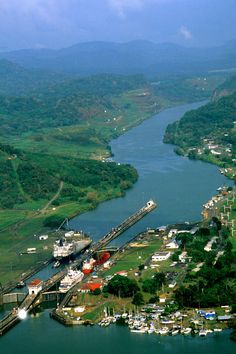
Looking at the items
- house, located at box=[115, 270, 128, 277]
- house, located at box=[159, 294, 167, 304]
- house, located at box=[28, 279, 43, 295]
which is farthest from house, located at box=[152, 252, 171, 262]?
house, located at box=[28, 279, 43, 295]

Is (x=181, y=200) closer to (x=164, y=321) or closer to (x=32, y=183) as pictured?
(x=32, y=183)

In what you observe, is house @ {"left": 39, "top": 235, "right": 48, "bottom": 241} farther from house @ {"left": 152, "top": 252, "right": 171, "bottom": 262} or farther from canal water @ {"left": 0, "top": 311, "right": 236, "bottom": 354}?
canal water @ {"left": 0, "top": 311, "right": 236, "bottom": 354}

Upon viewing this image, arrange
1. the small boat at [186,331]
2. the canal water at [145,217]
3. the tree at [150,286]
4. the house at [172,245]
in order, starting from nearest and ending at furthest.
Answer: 1. the canal water at [145,217]
2. the small boat at [186,331]
3. the tree at [150,286]
4. the house at [172,245]

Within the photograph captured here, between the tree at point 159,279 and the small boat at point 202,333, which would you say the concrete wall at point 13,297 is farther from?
the small boat at point 202,333

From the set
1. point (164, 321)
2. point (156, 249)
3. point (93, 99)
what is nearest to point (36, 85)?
point (93, 99)

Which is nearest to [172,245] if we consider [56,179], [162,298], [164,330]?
[162,298]

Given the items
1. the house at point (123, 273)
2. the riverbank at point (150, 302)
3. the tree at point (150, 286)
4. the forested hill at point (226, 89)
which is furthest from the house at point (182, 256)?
the forested hill at point (226, 89)
